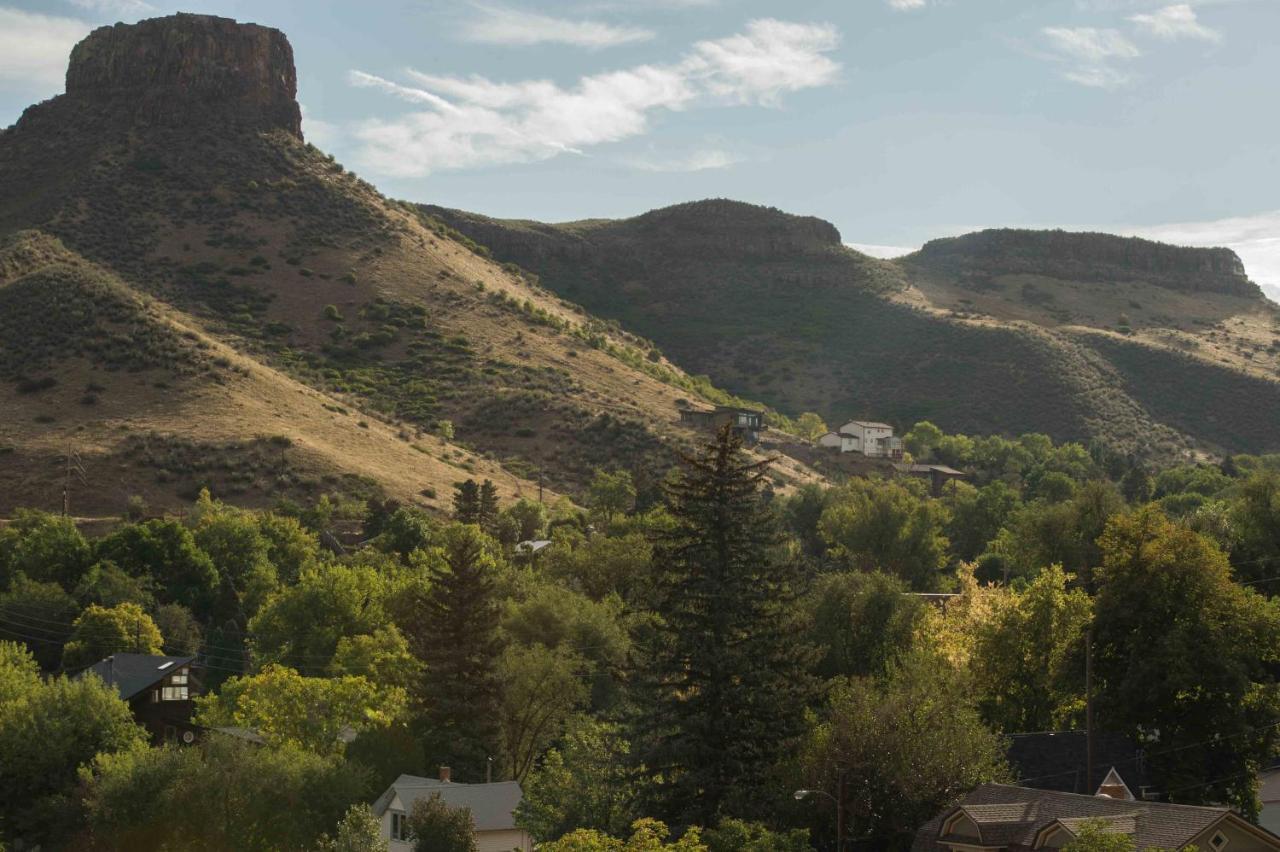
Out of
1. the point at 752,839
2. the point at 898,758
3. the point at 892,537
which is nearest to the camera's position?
the point at 752,839

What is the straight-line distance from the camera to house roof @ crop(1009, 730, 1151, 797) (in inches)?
1608

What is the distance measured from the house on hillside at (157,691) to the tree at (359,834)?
65.8 feet

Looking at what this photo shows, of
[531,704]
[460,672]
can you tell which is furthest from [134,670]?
[531,704]

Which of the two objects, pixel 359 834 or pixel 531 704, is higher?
pixel 531 704

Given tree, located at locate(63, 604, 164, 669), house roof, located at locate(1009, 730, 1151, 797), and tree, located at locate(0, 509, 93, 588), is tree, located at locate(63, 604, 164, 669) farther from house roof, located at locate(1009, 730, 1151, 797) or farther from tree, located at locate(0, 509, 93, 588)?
house roof, located at locate(1009, 730, 1151, 797)

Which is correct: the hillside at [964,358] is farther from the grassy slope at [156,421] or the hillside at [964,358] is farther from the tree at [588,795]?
the tree at [588,795]

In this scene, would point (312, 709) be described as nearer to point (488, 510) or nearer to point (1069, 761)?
point (1069, 761)

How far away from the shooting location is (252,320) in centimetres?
12350

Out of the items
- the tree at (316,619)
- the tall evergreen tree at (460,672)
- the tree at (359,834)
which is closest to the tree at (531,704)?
the tall evergreen tree at (460,672)

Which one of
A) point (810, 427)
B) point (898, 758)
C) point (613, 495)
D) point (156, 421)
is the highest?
point (810, 427)

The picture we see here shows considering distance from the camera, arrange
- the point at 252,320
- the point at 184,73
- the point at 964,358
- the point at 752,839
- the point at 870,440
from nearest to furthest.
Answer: the point at 752,839 → the point at 252,320 → the point at 870,440 → the point at 184,73 → the point at 964,358

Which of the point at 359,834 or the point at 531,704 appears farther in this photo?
the point at 531,704

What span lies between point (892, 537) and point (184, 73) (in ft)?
322

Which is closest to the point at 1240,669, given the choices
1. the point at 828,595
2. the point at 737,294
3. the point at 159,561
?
the point at 828,595
